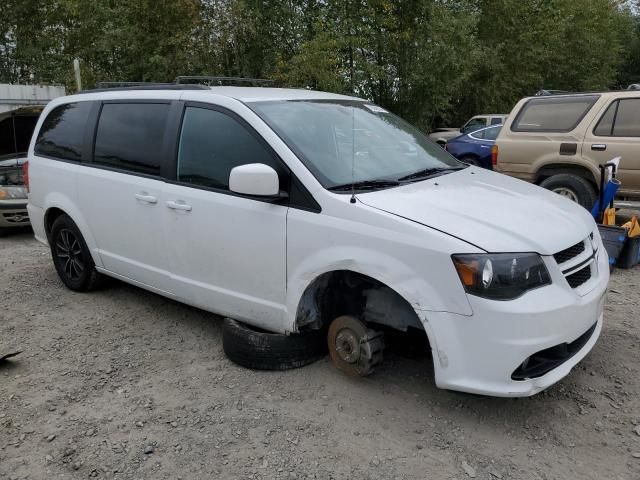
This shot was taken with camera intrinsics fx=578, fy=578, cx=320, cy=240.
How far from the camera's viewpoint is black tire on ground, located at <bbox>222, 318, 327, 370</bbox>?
11.6 feet

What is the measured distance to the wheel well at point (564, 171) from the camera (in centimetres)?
728

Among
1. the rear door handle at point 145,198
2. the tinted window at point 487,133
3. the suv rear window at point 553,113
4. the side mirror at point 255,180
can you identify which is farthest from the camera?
the tinted window at point 487,133

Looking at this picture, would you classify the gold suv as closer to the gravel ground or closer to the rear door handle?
the gravel ground

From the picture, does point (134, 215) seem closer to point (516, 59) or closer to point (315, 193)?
point (315, 193)

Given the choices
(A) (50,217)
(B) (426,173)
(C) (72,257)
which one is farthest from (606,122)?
(A) (50,217)

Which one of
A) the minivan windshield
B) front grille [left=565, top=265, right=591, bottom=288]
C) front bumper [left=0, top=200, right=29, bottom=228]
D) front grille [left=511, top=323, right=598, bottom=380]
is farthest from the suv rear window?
front bumper [left=0, top=200, right=29, bottom=228]

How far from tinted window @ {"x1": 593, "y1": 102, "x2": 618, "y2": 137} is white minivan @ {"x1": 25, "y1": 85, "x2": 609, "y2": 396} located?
4.09m

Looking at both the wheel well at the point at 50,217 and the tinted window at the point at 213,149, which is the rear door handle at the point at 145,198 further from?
the wheel well at the point at 50,217

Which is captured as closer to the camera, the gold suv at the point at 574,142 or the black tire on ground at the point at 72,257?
the black tire on ground at the point at 72,257

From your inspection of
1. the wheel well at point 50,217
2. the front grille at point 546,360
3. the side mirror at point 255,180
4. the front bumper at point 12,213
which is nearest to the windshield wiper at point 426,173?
the side mirror at point 255,180

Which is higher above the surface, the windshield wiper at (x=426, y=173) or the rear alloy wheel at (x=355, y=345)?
the windshield wiper at (x=426, y=173)

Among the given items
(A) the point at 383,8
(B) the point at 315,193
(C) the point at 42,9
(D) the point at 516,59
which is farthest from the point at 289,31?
(D) the point at 516,59

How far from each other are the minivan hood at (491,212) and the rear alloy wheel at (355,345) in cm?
71

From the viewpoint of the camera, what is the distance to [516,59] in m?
23.7
